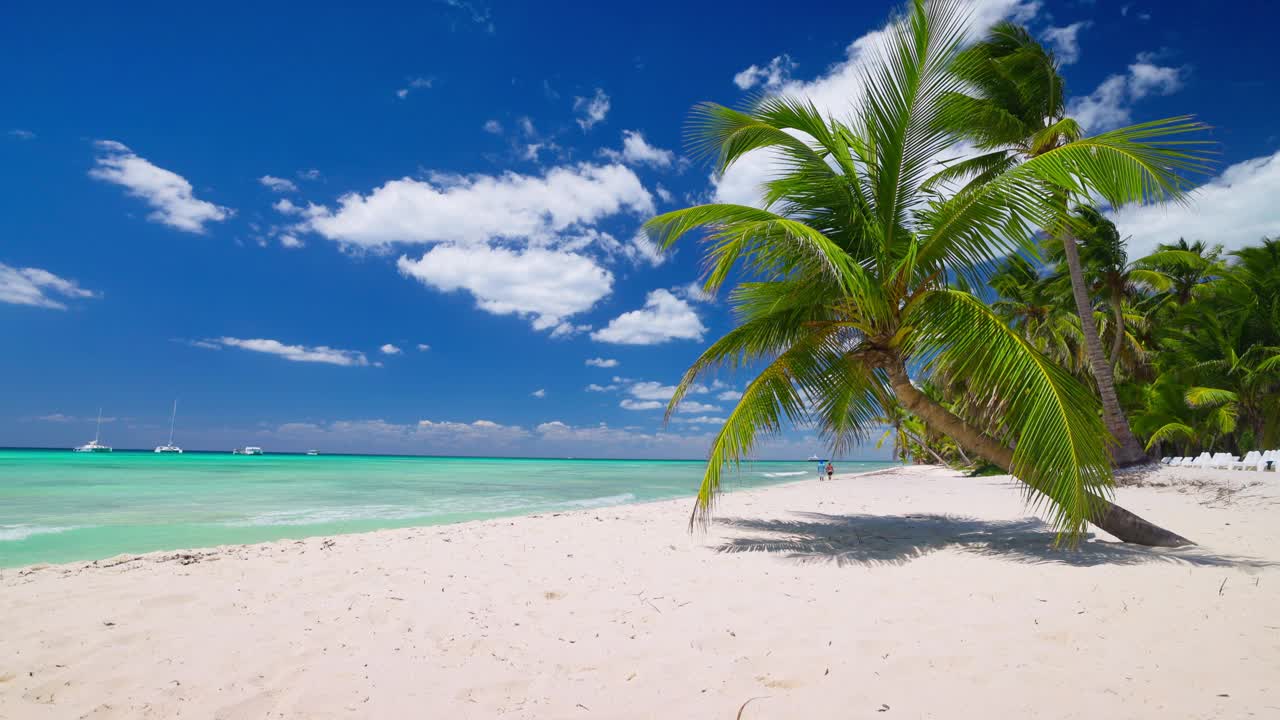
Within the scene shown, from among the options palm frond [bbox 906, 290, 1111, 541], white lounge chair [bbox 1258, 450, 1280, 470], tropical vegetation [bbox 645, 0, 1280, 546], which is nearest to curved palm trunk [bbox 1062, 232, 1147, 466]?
white lounge chair [bbox 1258, 450, 1280, 470]

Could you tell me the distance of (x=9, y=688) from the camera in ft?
8.61

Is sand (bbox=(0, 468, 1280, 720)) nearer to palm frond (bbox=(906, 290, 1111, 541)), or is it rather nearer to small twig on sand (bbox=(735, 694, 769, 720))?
small twig on sand (bbox=(735, 694, 769, 720))

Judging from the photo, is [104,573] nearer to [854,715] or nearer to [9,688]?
[9,688]

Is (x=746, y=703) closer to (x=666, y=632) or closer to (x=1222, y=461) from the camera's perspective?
(x=666, y=632)

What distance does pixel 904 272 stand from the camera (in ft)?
18.5

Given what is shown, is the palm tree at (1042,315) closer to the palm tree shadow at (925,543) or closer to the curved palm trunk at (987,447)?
the palm tree shadow at (925,543)

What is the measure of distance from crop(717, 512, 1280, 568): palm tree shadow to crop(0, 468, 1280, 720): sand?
0.19 ft

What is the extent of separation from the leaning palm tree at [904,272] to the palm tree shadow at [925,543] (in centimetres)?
28

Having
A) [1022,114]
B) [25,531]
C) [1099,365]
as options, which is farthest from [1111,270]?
[25,531]

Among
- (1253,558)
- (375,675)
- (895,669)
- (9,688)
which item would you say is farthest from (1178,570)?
(9,688)

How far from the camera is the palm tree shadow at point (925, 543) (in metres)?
4.47

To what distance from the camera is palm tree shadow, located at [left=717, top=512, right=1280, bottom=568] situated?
4.47m

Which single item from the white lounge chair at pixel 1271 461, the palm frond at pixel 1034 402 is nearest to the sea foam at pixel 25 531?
the palm frond at pixel 1034 402

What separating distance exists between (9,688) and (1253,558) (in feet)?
25.2
